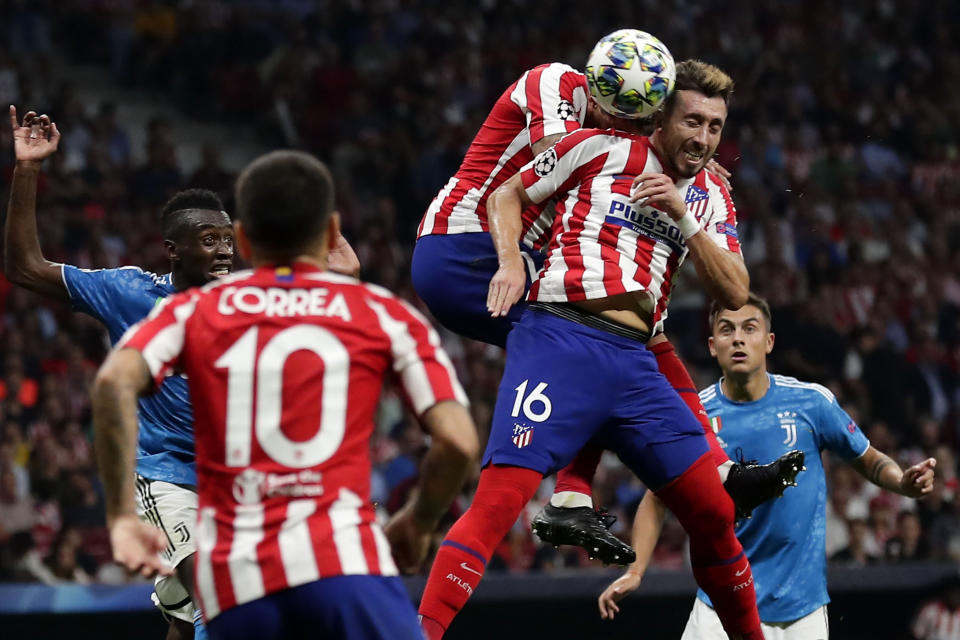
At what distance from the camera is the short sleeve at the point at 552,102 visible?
20.0ft

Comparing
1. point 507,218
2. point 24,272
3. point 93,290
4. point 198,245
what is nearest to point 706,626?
point 507,218

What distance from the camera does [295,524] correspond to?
370cm

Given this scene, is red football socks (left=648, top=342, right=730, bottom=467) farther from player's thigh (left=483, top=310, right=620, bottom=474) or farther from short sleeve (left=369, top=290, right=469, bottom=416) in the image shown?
short sleeve (left=369, top=290, right=469, bottom=416)

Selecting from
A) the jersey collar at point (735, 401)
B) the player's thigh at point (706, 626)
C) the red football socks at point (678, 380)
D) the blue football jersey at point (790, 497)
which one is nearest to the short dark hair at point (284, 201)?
the red football socks at point (678, 380)

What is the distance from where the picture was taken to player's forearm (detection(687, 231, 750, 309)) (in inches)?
220

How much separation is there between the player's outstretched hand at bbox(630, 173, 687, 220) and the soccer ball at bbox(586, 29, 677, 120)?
319mm

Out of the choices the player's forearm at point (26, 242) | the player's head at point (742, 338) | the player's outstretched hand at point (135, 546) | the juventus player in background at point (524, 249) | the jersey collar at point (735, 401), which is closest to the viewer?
the player's outstretched hand at point (135, 546)

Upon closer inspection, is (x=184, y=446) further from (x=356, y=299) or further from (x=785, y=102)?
(x=785, y=102)

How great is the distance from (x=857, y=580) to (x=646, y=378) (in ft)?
20.3

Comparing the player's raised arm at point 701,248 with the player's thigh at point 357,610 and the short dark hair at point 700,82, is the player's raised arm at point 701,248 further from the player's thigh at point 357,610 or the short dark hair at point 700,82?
the player's thigh at point 357,610

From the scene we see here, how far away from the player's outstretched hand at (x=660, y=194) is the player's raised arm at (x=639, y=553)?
69.4 inches

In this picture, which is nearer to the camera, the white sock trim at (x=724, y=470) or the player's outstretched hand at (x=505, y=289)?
the player's outstretched hand at (x=505, y=289)

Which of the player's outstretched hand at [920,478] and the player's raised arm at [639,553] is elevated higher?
the player's outstretched hand at [920,478]

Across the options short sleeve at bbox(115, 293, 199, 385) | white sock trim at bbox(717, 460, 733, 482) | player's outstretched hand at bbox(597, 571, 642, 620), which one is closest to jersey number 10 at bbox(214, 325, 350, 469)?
short sleeve at bbox(115, 293, 199, 385)
